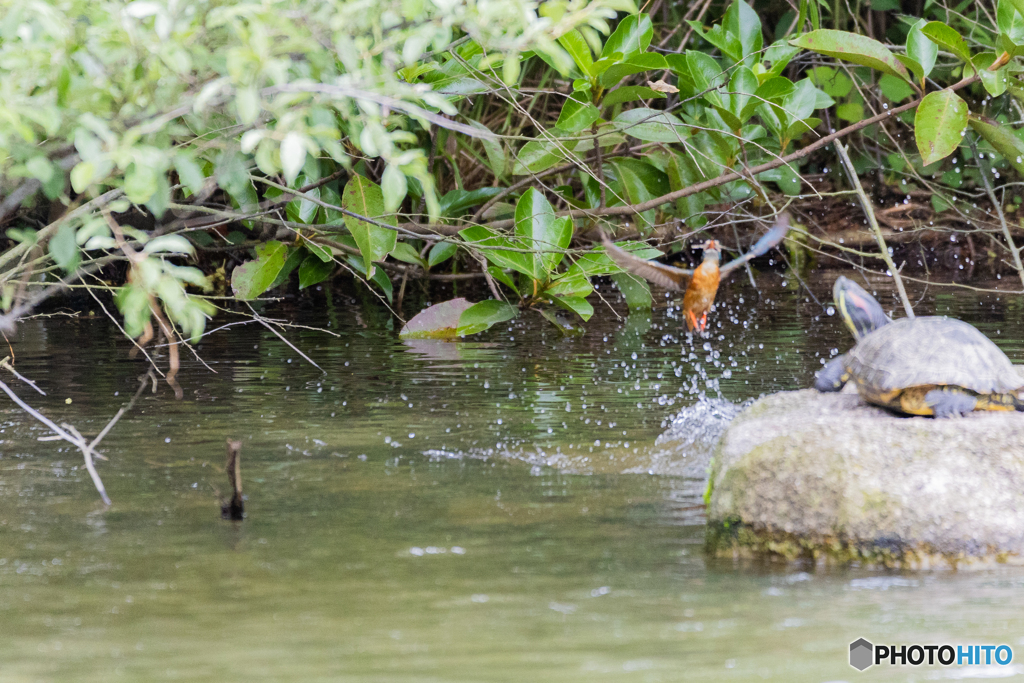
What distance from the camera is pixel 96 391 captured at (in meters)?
6.75

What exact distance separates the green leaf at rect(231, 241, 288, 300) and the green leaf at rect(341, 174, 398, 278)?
112 cm

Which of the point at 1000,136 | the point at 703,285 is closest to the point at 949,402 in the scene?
the point at 703,285

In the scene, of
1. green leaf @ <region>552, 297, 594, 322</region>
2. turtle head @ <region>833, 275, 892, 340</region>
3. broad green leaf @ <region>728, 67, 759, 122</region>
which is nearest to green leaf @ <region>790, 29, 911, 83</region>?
broad green leaf @ <region>728, 67, 759, 122</region>

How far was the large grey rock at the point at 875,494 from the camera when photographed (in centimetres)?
354

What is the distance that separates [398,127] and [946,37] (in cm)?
349

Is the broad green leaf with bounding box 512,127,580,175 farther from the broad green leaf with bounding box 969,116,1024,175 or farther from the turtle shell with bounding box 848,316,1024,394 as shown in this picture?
the turtle shell with bounding box 848,316,1024,394

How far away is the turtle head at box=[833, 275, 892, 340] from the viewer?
4.80m

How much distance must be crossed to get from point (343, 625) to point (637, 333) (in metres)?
6.55

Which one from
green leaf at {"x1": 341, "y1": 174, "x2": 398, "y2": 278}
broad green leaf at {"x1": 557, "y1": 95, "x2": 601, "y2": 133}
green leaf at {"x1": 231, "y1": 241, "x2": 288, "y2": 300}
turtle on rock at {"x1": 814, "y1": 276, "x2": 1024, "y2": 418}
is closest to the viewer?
turtle on rock at {"x1": 814, "y1": 276, "x2": 1024, "y2": 418}

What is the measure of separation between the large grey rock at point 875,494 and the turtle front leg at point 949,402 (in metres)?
0.18

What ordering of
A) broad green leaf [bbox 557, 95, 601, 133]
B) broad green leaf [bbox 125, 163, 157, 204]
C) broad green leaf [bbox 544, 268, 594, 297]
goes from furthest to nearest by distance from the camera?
1. broad green leaf [bbox 544, 268, 594, 297]
2. broad green leaf [bbox 557, 95, 601, 133]
3. broad green leaf [bbox 125, 163, 157, 204]

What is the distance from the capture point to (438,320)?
869cm

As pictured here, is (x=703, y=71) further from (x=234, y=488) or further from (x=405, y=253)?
(x=234, y=488)

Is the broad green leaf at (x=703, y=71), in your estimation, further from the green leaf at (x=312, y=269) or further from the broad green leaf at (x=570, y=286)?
the green leaf at (x=312, y=269)
